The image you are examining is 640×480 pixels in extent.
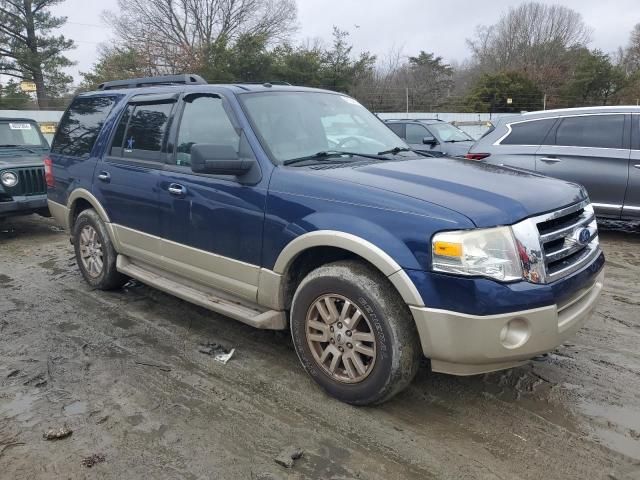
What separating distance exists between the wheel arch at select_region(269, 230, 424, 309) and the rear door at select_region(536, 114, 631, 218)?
4.93 metres

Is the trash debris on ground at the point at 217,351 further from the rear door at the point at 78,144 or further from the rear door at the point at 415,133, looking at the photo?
the rear door at the point at 415,133

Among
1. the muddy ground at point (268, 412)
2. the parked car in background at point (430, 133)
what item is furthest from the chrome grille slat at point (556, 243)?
the parked car in background at point (430, 133)

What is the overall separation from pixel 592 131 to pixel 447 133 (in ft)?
18.9

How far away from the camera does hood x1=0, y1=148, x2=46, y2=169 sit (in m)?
7.87

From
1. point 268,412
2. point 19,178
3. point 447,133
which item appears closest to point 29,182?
point 19,178

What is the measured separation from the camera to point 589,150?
22.8ft

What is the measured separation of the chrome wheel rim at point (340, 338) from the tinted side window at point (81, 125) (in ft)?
10.6

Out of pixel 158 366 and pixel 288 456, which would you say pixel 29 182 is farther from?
pixel 288 456

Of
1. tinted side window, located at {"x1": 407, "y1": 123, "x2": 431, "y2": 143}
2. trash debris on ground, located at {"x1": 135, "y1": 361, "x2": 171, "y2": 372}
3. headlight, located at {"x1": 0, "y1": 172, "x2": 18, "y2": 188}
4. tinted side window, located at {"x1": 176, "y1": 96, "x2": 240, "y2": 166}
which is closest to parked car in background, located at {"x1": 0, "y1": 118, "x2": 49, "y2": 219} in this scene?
headlight, located at {"x1": 0, "y1": 172, "x2": 18, "y2": 188}

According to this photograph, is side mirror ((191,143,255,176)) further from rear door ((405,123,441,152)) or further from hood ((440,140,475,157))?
rear door ((405,123,441,152))

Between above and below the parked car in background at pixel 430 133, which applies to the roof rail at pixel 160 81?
above

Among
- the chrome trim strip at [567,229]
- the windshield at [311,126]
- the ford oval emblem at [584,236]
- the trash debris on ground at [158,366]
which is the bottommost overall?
the trash debris on ground at [158,366]

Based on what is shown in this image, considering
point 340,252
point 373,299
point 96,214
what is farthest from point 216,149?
point 96,214

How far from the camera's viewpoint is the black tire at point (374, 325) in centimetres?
287
